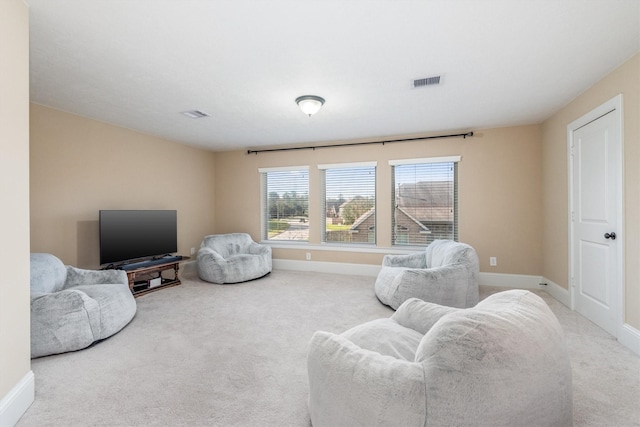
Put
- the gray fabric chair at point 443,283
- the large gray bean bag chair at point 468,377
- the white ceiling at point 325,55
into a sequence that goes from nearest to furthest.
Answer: the large gray bean bag chair at point 468,377 → the white ceiling at point 325,55 → the gray fabric chair at point 443,283

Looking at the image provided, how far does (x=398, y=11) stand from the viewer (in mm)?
1863

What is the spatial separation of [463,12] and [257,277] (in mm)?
4336

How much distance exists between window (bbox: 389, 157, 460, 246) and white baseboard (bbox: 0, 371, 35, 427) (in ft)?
14.8

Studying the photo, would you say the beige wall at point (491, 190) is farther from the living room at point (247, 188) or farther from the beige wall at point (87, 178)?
the beige wall at point (87, 178)

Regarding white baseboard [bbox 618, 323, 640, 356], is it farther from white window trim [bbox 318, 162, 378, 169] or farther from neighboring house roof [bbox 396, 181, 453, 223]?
white window trim [bbox 318, 162, 378, 169]

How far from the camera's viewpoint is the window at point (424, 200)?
4836mm

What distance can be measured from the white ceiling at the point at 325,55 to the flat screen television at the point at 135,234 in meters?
1.35

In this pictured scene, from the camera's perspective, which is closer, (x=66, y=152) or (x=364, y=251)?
(x=66, y=152)

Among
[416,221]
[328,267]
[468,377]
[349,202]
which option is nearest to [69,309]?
[468,377]

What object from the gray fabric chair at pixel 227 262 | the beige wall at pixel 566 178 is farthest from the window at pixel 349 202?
the beige wall at pixel 566 178

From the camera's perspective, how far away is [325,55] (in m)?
2.39

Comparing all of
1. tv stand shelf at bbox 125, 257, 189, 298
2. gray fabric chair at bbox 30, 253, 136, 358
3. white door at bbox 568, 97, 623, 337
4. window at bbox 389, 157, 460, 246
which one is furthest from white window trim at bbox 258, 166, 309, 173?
white door at bbox 568, 97, 623, 337

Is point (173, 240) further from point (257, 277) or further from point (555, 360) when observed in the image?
point (555, 360)

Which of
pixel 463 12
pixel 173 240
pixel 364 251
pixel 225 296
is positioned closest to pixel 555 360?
pixel 463 12
